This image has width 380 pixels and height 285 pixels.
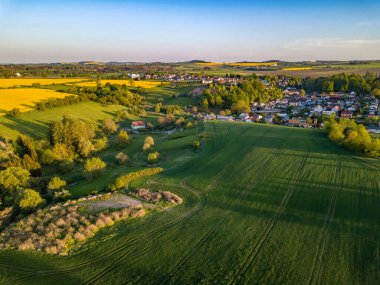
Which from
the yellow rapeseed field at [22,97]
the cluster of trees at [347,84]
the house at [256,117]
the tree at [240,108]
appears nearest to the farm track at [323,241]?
the house at [256,117]

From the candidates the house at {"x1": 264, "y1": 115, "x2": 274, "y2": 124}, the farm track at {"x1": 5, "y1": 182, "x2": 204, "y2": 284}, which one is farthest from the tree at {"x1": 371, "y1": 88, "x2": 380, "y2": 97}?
the farm track at {"x1": 5, "y1": 182, "x2": 204, "y2": 284}

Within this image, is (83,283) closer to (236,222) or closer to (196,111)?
(236,222)

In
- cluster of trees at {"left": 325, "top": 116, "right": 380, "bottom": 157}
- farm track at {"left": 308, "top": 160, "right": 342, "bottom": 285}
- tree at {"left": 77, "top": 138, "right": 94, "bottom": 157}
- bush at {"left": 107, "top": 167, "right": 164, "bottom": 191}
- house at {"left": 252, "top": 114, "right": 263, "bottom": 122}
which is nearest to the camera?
farm track at {"left": 308, "top": 160, "right": 342, "bottom": 285}

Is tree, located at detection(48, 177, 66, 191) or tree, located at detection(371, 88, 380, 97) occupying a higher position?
tree, located at detection(371, 88, 380, 97)

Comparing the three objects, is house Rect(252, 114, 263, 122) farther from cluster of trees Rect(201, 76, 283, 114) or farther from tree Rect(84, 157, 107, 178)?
tree Rect(84, 157, 107, 178)

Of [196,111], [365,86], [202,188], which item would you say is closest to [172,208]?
[202,188]
